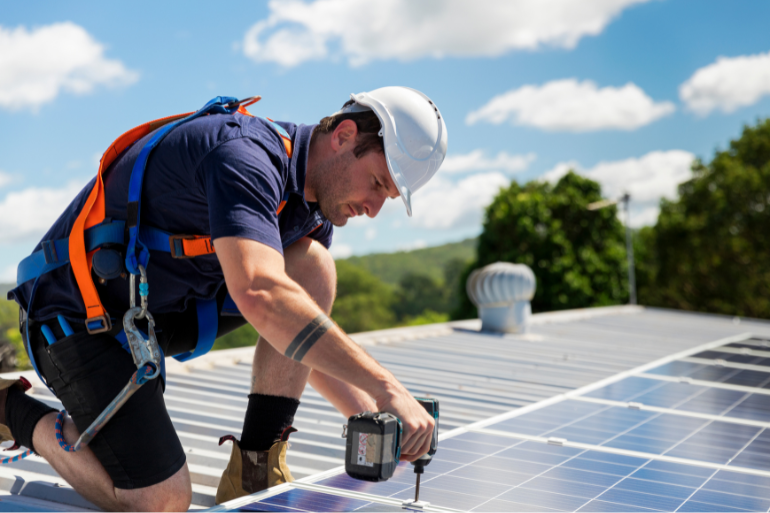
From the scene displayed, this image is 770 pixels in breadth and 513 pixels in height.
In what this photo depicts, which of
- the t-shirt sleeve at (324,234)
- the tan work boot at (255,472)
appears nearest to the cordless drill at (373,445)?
the tan work boot at (255,472)

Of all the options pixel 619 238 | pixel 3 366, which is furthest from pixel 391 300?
pixel 3 366

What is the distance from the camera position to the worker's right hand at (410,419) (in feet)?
7.50

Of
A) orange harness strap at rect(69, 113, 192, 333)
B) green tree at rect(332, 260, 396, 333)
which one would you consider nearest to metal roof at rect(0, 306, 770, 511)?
orange harness strap at rect(69, 113, 192, 333)

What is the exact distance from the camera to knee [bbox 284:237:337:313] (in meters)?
3.28

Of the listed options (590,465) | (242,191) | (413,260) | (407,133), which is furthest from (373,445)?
(413,260)

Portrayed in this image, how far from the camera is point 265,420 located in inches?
121

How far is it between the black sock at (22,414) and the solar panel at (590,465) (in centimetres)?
96

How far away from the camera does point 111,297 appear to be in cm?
286

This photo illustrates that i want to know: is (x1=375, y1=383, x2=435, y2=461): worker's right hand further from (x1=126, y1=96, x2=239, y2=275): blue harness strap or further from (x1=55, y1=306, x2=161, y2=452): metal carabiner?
(x1=126, y1=96, x2=239, y2=275): blue harness strap

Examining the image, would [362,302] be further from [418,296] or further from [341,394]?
[341,394]

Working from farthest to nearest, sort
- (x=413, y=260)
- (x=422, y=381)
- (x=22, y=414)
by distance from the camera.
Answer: (x=413, y=260), (x=422, y=381), (x=22, y=414)

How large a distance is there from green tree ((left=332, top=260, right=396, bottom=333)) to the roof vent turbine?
6483 cm

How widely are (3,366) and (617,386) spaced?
14133 mm

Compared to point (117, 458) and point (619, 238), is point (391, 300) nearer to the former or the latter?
point (619, 238)
